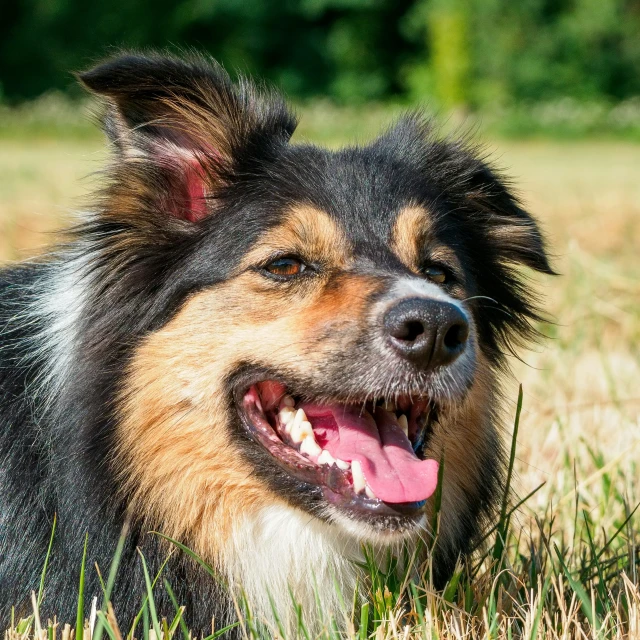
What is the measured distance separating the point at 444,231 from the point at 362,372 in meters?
0.72

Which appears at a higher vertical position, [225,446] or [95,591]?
[225,446]

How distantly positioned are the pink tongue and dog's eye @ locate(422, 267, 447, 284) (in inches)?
18.8

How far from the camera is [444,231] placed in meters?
3.28

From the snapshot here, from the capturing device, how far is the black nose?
266cm

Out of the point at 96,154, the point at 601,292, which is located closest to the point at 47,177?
the point at 601,292

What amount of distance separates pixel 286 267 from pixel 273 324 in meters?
0.22

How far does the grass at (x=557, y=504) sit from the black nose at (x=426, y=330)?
1.88ft

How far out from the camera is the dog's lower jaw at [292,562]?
9.71 feet

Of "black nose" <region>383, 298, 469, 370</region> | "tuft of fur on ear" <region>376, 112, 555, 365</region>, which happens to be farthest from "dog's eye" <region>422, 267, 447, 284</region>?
"black nose" <region>383, 298, 469, 370</region>

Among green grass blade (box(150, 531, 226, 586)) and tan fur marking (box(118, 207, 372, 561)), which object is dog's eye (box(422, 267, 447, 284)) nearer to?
tan fur marking (box(118, 207, 372, 561))

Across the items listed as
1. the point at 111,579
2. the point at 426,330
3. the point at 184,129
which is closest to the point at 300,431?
the point at 426,330

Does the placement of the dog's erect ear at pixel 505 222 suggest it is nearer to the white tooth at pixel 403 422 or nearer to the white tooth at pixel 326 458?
the white tooth at pixel 403 422

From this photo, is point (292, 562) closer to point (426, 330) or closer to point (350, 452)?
point (350, 452)

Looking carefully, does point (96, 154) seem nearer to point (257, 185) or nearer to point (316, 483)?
point (257, 185)
